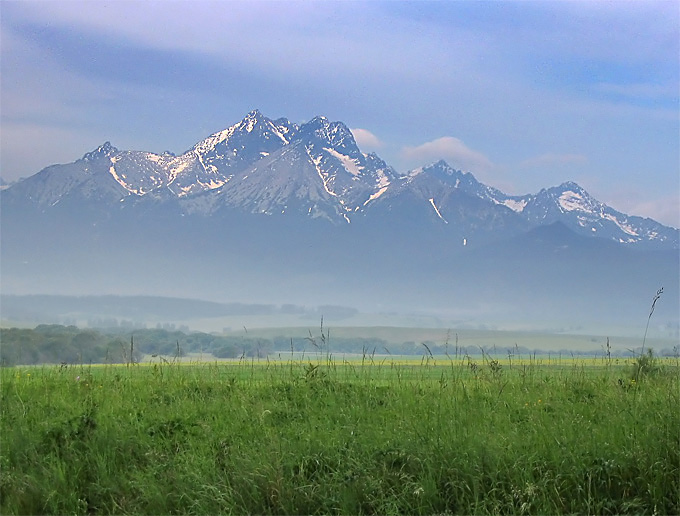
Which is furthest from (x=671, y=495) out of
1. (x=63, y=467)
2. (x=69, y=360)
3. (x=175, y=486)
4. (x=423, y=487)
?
(x=69, y=360)

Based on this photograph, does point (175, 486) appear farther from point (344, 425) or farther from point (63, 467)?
point (344, 425)

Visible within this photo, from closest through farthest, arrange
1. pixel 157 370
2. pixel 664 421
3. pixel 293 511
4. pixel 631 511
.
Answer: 1. pixel 631 511
2. pixel 293 511
3. pixel 664 421
4. pixel 157 370

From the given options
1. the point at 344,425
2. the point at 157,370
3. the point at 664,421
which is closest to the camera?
the point at 664,421

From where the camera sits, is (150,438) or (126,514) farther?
A: (150,438)

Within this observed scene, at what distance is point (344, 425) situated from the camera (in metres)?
11.4

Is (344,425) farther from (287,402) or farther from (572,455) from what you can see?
(572,455)

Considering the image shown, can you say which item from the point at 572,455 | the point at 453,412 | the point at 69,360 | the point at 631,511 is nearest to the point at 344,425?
the point at 453,412

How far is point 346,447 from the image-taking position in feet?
34.3

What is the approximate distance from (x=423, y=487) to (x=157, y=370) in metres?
8.35

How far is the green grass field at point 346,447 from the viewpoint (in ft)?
30.6

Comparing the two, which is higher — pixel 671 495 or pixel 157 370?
pixel 157 370

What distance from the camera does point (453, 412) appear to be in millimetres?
11586

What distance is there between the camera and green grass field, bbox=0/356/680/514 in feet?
30.6

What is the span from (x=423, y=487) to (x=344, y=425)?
218 centimetres
